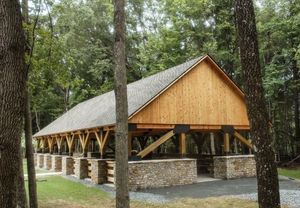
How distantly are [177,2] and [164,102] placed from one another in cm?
1804

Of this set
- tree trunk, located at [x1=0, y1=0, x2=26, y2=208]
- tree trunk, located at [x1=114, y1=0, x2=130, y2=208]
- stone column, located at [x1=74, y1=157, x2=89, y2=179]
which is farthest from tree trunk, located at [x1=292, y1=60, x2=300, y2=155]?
tree trunk, located at [x1=0, y1=0, x2=26, y2=208]

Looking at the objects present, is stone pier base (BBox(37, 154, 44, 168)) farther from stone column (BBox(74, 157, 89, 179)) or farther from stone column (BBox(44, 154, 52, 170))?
stone column (BBox(74, 157, 89, 179))

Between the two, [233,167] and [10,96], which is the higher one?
[10,96]

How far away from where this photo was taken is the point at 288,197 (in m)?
11.7

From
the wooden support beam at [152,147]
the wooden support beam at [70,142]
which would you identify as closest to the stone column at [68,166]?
the wooden support beam at [70,142]

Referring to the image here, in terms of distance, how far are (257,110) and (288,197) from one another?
7527mm

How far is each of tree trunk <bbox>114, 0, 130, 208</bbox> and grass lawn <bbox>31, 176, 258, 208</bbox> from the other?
530 centimetres

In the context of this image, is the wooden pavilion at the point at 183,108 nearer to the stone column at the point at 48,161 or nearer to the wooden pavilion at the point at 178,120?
the wooden pavilion at the point at 178,120

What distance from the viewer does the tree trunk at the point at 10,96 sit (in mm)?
3688

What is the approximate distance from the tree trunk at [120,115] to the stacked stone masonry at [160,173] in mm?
8610

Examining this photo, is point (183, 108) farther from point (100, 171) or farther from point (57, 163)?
point (57, 163)

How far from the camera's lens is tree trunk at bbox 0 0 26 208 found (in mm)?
3688

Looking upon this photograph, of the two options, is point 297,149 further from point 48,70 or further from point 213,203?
point 48,70

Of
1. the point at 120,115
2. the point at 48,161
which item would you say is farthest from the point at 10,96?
the point at 48,161
